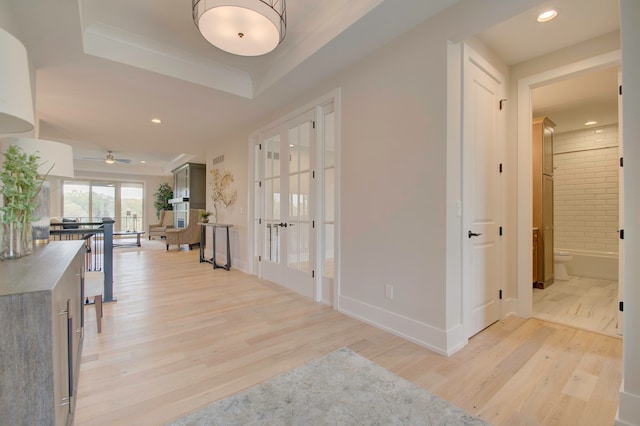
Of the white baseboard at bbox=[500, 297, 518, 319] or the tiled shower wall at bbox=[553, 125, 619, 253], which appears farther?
the tiled shower wall at bbox=[553, 125, 619, 253]

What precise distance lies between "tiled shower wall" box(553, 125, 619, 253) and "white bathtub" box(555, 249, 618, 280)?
0.15 metres

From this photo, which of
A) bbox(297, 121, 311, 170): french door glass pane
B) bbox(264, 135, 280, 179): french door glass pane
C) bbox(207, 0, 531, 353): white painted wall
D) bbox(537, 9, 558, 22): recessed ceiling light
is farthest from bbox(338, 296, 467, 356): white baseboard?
bbox(537, 9, 558, 22): recessed ceiling light

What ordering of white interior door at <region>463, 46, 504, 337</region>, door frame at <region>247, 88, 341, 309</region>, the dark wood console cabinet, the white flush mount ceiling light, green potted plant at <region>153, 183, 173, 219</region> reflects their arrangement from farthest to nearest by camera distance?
green potted plant at <region>153, 183, 173, 219</region>
door frame at <region>247, 88, 341, 309</region>
white interior door at <region>463, 46, 504, 337</region>
the white flush mount ceiling light
the dark wood console cabinet

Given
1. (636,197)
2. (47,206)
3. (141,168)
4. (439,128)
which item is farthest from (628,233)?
(141,168)

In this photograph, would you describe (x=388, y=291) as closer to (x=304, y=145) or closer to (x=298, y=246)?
(x=298, y=246)

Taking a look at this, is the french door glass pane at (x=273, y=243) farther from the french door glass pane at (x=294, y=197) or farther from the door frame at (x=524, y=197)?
the door frame at (x=524, y=197)

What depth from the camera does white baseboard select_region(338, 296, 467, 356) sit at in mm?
2188

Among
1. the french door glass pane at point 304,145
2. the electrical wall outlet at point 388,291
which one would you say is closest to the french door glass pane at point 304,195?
the french door glass pane at point 304,145

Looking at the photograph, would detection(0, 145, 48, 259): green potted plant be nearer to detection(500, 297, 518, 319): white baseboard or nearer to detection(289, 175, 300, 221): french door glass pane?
detection(289, 175, 300, 221): french door glass pane

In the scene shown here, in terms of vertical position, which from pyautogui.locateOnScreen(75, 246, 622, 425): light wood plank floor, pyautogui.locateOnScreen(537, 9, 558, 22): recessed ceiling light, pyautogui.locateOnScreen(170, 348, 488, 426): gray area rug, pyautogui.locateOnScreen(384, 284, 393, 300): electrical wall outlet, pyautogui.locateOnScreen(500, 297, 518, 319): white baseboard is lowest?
pyautogui.locateOnScreen(75, 246, 622, 425): light wood plank floor

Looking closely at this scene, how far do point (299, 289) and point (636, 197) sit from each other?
317 cm

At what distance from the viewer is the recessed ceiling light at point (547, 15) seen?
→ 2259 mm

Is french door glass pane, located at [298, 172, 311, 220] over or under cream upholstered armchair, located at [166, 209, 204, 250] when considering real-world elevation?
over

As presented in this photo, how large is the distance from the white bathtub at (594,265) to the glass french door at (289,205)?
460 cm
